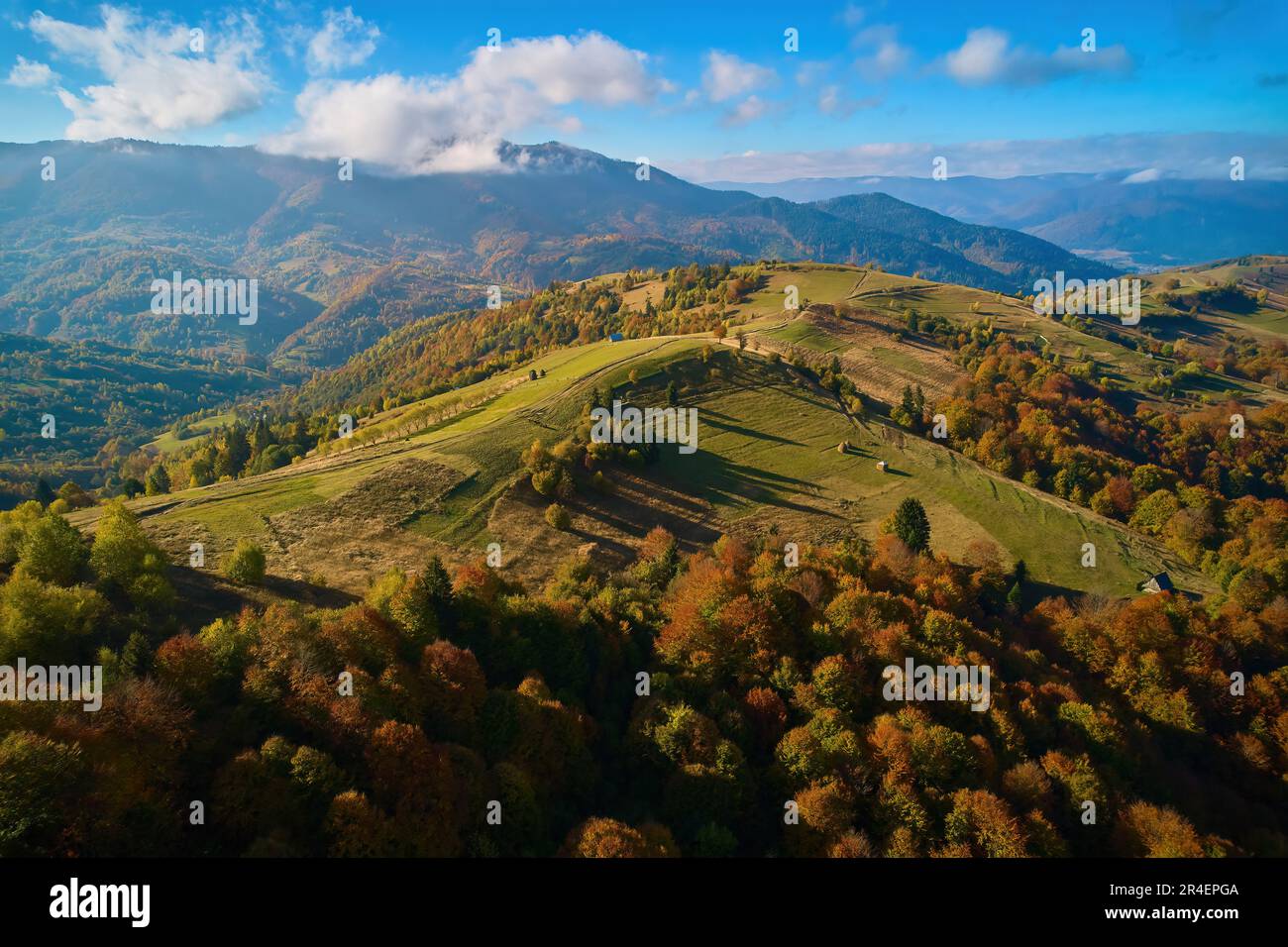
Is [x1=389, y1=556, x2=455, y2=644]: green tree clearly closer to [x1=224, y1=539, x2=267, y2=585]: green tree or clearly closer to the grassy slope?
[x1=224, y1=539, x2=267, y2=585]: green tree

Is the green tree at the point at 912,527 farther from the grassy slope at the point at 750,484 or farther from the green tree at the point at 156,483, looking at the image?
the green tree at the point at 156,483

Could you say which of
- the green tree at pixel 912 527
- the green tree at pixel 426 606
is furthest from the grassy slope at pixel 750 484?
the green tree at pixel 426 606

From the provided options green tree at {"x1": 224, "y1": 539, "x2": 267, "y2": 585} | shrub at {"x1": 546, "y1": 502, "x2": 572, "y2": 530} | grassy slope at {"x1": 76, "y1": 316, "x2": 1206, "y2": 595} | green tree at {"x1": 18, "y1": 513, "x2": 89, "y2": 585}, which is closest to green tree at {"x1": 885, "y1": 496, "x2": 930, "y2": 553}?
grassy slope at {"x1": 76, "y1": 316, "x2": 1206, "y2": 595}

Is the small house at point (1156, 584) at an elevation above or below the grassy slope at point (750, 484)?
below

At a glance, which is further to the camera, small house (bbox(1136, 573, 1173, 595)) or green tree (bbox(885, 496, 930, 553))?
green tree (bbox(885, 496, 930, 553))

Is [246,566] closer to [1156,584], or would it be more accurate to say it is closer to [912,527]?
[912,527]

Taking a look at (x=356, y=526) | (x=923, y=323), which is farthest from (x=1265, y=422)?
(x=356, y=526)

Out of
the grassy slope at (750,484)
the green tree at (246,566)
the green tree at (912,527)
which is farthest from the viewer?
the green tree at (912,527)

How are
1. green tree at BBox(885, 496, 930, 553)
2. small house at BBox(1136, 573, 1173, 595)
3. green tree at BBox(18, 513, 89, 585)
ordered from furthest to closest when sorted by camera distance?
green tree at BBox(885, 496, 930, 553) < small house at BBox(1136, 573, 1173, 595) < green tree at BBox(18, 513, 89, 585)

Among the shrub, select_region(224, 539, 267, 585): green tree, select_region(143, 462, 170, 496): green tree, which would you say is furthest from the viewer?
select_region(143, 462, 170, 496): green tree
